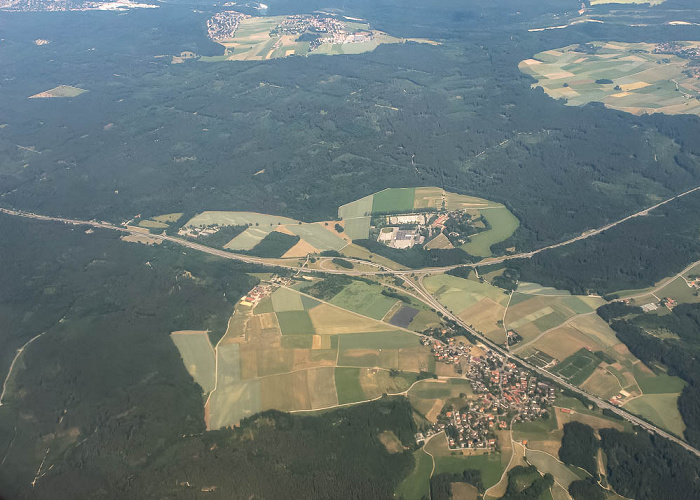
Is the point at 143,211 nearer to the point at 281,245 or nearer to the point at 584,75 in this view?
the point at 281,245

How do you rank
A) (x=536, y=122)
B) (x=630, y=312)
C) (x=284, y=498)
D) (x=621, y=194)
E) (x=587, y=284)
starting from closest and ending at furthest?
(x=284, y=498)
(x=630, y=312)
(x=587, y=284)
(x=621, y=194)
(x=536, y=122)

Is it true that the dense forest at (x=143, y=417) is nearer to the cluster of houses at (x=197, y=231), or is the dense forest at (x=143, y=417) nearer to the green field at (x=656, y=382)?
the cluster of houses at (x=197, y=231)

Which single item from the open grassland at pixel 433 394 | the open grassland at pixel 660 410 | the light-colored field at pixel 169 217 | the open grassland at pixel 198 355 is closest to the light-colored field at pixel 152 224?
the light-colored field at pixel 169 217

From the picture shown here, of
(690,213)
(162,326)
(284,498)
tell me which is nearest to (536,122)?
(690,213)

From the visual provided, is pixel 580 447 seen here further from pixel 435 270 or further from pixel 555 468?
pixel 435 270

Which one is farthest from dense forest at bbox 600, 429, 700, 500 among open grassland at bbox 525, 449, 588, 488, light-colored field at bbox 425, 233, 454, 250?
light-colored field at bbox 425, 233, 454, 250

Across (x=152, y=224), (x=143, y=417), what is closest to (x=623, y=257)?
(x=143, y=417)
